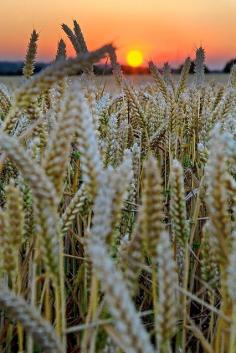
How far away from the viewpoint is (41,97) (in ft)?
7.66

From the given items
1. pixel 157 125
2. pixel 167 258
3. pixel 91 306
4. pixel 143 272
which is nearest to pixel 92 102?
pixel 143 272

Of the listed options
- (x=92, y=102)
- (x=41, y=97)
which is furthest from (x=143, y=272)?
(x=41, y=97)

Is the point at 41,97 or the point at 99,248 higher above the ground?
the point at 41,97

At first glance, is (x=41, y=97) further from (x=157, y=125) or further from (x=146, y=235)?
(x=146, y=235)

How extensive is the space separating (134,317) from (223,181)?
28 cm

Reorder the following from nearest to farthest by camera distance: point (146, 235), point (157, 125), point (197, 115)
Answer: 1. point (146, 235)
2. point (157, 125)
3. point (197, 115)

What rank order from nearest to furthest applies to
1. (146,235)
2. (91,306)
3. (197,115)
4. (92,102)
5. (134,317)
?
(134,317), (146,235), (91,306), (92,102), (197,115)

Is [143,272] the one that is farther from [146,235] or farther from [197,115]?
[197,115]

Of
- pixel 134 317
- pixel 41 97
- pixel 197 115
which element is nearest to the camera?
pixel 134 317

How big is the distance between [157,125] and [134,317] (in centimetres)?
229

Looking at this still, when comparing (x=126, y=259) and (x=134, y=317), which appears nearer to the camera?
(x=134, y=317)

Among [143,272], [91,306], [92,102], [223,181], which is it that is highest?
[92,102]

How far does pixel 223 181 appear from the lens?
93 cm

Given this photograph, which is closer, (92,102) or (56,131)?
(56,131)
